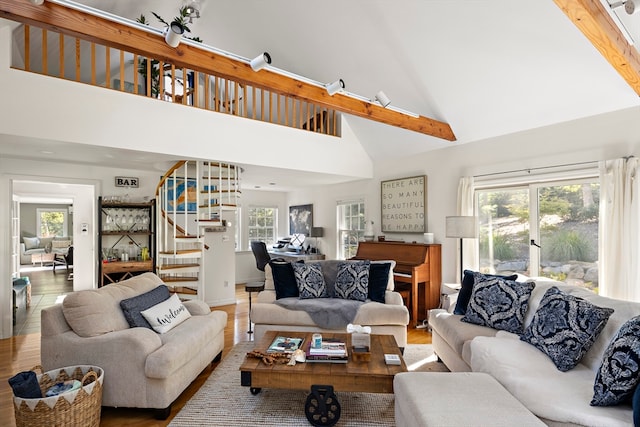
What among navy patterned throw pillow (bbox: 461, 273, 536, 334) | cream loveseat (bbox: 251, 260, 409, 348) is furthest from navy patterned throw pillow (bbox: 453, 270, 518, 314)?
cream loveseat (bbox: 251, 260, 409, 348)

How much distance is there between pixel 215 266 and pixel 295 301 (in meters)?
2.45

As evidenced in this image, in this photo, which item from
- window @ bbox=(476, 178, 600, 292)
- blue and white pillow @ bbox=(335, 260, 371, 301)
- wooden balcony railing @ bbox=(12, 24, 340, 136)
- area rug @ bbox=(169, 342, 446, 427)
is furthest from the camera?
blue and white pillow @ bbox=(335, 260, 371, 301)

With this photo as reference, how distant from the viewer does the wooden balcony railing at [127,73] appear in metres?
3.65

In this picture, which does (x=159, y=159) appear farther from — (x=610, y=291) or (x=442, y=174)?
(x=610, y=291)

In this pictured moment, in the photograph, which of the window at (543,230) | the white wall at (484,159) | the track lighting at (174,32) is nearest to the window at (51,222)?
the white wall at (484,159)

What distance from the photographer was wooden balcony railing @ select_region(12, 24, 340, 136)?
12.0 feet

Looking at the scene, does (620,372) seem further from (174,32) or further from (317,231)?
(317,231)

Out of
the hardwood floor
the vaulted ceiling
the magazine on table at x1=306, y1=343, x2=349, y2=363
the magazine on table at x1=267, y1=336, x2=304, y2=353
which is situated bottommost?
the hardwood floor

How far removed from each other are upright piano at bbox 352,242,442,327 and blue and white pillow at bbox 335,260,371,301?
2.70 ft

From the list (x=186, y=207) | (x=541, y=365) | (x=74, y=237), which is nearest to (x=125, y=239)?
(x=186, y=207)

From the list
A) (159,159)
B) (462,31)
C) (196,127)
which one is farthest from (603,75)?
(159,159)

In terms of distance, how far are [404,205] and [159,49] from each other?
3.87m

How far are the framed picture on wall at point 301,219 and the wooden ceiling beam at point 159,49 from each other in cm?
400

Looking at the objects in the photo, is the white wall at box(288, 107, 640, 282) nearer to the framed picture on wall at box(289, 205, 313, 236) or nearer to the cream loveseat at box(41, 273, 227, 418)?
the framed picture on wall at box(289, 205, 313, 236)
